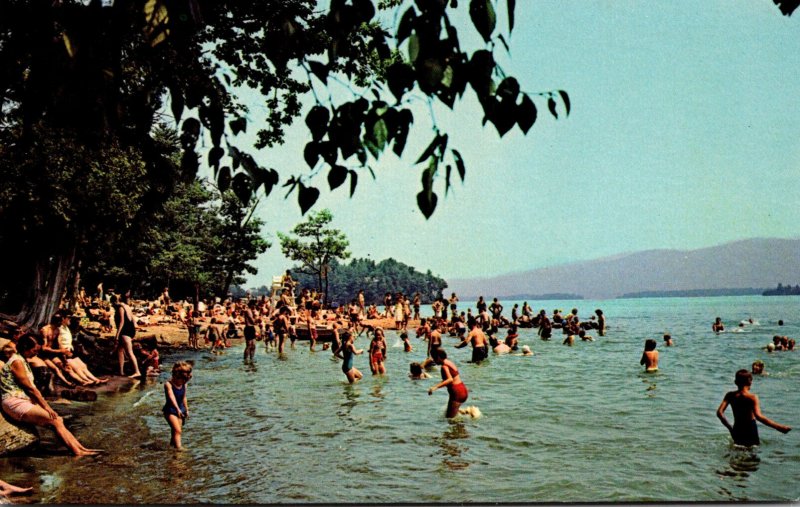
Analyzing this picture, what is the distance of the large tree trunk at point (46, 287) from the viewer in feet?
44.7

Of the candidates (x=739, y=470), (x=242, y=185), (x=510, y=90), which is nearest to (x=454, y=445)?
(x=739, y=470)

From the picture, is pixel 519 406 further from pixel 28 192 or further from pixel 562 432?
pixel 28 192

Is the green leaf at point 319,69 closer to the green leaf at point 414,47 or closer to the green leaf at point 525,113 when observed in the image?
the green leaf at point 414,47

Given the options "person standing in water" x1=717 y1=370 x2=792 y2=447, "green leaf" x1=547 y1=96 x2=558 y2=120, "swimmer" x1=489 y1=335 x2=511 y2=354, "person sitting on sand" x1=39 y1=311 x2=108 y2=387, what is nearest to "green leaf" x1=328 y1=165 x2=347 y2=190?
"green leaf" x1=547 y1=96 x2=558 y2=120

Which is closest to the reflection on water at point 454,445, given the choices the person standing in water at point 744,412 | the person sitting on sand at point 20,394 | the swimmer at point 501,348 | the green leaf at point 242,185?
the person standing in water at point 744,412

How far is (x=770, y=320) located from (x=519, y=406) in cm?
3596

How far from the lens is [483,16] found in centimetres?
223

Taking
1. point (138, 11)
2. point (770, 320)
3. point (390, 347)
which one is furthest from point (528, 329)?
point (138, 11)

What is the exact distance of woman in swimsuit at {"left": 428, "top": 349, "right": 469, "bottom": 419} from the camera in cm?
1006

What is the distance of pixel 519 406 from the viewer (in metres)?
13.1

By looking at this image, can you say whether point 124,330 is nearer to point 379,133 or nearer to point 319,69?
point 319,69

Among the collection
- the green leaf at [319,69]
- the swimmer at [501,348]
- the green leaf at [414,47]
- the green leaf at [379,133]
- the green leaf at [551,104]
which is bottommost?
the swimmer at [501,348]

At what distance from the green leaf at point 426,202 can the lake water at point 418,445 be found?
449 centimetres

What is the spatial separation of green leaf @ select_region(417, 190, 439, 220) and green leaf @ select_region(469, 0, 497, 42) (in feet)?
1.76
